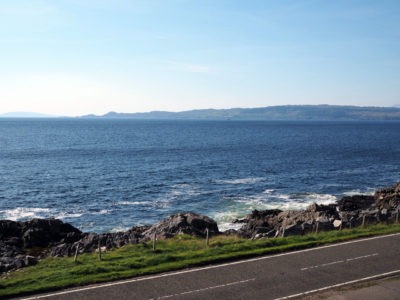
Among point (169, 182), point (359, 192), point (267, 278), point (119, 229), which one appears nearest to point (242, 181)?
point (169, 182)

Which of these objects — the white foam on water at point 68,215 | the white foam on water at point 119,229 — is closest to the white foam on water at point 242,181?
the white foam on water at point 68,215

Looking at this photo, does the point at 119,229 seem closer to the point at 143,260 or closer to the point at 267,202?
the point at 267,202

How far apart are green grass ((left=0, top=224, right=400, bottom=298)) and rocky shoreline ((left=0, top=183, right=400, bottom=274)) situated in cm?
204

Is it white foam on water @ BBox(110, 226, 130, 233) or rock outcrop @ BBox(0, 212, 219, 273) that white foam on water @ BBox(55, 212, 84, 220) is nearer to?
white foam on water @ BBox(110, 226, 130, 233)

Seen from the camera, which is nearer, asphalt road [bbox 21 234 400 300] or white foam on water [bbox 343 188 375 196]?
asphalt road [bbox 21 234 400 300]

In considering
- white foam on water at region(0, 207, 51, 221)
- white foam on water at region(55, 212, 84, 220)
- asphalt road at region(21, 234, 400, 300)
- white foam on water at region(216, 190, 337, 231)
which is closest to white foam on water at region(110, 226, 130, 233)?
white foam on water at region(55, 212, 84, 220)

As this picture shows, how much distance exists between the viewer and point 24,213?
4888 cm

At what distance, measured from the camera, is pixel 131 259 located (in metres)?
22.3

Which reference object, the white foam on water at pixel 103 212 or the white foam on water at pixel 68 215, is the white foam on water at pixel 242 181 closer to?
the white foam on water at pixel 103 212

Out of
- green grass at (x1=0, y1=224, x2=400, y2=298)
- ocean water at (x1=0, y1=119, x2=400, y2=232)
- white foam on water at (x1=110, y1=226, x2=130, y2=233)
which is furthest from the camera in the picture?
ocean water at (x1=0, y1=119, x2=400, y2=232)

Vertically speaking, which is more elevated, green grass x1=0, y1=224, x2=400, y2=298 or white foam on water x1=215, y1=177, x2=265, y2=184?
green grass x1=0, y1=224, x2=400, y2=298

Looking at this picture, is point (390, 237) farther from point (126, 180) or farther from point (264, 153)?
point (264, 153)

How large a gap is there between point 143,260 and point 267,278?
629 centimetres

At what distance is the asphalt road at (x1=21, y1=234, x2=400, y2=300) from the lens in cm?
1814
